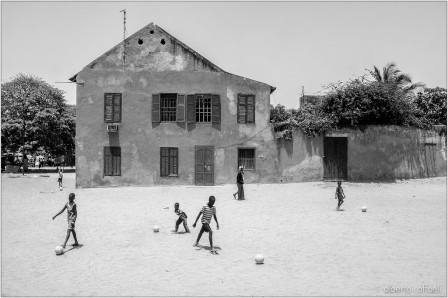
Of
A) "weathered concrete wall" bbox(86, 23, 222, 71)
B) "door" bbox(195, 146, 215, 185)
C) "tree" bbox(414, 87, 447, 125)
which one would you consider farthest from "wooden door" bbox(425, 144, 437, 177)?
"weathered concrete wall" bbox(86, 23, 222, 71)

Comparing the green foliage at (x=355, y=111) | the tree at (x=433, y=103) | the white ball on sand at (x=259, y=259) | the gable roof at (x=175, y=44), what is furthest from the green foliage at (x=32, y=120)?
the white ball on sand at (x=259, y=259)

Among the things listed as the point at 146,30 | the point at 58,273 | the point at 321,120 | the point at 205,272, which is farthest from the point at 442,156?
the point at 58,273

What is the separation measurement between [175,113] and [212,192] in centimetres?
554

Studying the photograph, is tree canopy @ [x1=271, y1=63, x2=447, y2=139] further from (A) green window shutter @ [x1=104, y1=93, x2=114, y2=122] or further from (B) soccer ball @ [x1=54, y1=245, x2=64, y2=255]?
(B) soccer ball @ [x1=54, y1=245, x2=64, y2=255]

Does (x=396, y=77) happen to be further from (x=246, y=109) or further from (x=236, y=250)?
(x=236, y=250)

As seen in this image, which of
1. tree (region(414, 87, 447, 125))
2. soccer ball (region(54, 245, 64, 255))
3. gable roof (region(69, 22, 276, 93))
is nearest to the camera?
soccer ball (region(54, 245, 64, 255))

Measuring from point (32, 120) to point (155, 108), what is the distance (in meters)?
21.6

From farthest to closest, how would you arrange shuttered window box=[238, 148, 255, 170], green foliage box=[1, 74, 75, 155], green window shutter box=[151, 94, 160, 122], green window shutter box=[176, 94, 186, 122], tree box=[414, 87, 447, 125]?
1. green foliage box=[1, 74, 75, 155]
2. tree box=[414, 87, 447, 125]
3. shuttered window box=[238, 148, 255, 170]
4. green window shutter box=[176, 94, 186, 122]
5. green window shutter box=[151, 94, 160, 122]

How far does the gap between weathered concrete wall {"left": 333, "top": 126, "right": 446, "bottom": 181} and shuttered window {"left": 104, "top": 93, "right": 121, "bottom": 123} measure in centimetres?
1227

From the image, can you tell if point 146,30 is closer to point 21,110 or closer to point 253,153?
point 253,153

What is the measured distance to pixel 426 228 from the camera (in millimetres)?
12555

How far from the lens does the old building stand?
2472cm

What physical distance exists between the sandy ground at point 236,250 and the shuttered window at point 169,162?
20.8 feet

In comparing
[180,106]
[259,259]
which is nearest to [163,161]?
[180,106]
